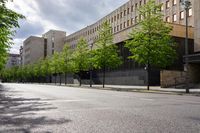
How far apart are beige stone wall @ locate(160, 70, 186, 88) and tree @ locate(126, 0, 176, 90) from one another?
4.93m

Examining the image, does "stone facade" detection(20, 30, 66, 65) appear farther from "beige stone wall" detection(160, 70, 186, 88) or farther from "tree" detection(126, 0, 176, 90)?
"tree" detection(126, 0, 176, 90)

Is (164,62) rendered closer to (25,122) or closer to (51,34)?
(25,122)

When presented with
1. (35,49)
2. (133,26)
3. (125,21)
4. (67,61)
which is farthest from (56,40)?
(133,26)

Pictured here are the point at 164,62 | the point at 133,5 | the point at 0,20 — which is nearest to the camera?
the point at 0,20

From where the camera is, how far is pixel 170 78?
38.6m

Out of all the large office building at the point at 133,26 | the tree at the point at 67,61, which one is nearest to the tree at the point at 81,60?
the large office building at the point at 133,26

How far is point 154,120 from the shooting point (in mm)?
8656

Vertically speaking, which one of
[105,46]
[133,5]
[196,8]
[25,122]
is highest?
[133,5]

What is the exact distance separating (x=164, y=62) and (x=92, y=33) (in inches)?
2703

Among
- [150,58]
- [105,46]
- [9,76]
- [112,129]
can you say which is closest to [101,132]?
[112,129]

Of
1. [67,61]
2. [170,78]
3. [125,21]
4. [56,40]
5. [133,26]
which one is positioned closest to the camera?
[170,78]

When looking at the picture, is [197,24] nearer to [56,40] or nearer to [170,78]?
[170,78]

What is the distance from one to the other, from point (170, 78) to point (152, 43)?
808 cm

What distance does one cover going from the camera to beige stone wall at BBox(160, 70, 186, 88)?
3769cm
